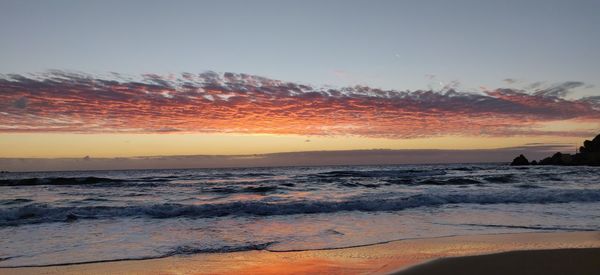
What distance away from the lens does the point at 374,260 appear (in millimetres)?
7141

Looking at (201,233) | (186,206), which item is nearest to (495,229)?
(201,233)

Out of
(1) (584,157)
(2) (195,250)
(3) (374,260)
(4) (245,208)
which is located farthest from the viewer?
(1) (584,157)

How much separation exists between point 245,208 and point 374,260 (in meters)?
9.01

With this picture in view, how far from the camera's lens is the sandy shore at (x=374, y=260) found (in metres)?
6.45

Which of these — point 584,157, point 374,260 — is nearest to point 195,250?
point 374,260

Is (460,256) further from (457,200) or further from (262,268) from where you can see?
(457,200)

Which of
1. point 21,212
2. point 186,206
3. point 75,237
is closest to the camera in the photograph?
point 75,237

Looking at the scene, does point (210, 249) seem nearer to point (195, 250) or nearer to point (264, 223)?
point (195, 250)

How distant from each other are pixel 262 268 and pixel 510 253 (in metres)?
3.91

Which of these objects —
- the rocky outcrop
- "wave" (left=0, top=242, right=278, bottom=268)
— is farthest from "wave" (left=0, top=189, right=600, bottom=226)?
the rocky outcrop

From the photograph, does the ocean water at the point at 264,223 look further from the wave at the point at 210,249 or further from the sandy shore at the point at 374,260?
the sandy shore at the point at 374,260

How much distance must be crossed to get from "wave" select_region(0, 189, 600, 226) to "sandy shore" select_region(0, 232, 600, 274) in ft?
22.3

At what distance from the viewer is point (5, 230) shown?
11.8 meters

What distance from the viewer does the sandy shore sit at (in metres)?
6.45
